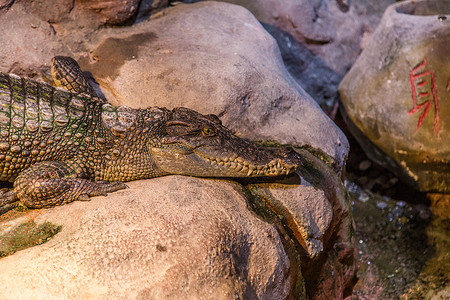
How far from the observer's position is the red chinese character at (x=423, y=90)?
14.6 ft

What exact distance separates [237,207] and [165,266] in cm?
63

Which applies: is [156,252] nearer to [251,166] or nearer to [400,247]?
[251,166]

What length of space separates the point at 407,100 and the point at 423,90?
191mm

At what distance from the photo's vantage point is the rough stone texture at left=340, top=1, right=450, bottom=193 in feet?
14.5

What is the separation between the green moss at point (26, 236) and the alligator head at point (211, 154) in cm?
80

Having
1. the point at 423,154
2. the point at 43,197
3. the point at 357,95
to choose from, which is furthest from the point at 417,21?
the point at 43,197

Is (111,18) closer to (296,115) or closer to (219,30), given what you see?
(219,30)

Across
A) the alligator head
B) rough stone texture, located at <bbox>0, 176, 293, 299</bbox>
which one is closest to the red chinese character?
the alligator head

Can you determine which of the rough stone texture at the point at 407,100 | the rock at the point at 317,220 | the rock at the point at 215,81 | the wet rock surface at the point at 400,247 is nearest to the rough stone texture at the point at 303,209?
the rock at the point at 317,220

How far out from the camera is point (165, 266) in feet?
6.94

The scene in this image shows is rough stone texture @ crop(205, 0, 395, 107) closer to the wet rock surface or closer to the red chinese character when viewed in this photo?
the red chinese character

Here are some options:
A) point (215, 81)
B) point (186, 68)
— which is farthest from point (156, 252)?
point (186, 68)

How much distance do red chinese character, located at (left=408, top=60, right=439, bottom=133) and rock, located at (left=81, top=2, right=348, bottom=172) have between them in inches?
58.9

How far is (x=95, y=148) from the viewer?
9.05 ft
